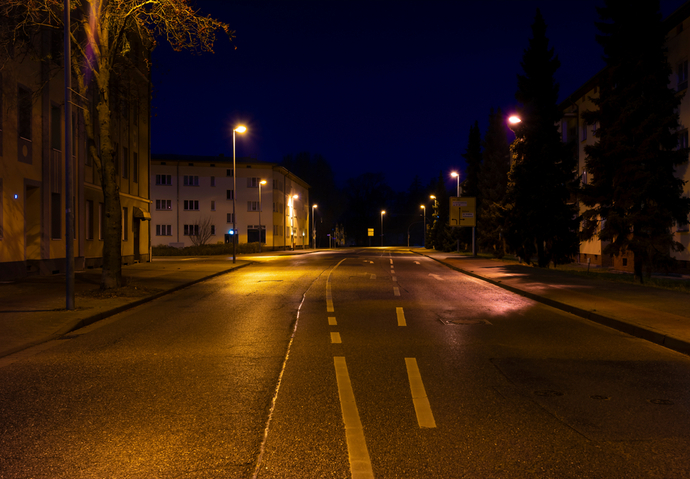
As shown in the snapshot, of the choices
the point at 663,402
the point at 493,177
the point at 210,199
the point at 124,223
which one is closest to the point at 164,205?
the point at 210,199

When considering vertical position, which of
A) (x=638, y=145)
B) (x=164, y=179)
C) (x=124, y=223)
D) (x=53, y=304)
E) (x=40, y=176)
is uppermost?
(x=164, y=179)

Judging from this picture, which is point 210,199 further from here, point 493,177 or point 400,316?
point 400,316

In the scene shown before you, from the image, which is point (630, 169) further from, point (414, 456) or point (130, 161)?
point (130, 161)

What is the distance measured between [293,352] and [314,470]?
13.7ft

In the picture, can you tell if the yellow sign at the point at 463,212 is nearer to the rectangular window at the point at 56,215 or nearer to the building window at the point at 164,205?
the rectangular window at the point at 56,215

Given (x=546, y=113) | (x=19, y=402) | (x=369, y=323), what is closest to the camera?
(x=19, y=402)

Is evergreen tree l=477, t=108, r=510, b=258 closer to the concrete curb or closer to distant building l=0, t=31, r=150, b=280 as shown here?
distant building l=0, t=31, r=150, b=280

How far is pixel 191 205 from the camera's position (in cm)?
7156

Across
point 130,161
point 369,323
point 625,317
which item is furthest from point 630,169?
point 130,161

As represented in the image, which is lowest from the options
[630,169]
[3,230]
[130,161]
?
[3,230]

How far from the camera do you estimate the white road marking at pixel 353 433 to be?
3.79 m

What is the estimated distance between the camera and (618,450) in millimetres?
4195

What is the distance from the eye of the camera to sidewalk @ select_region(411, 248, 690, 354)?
9.39 meters

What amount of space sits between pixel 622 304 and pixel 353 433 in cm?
1052
